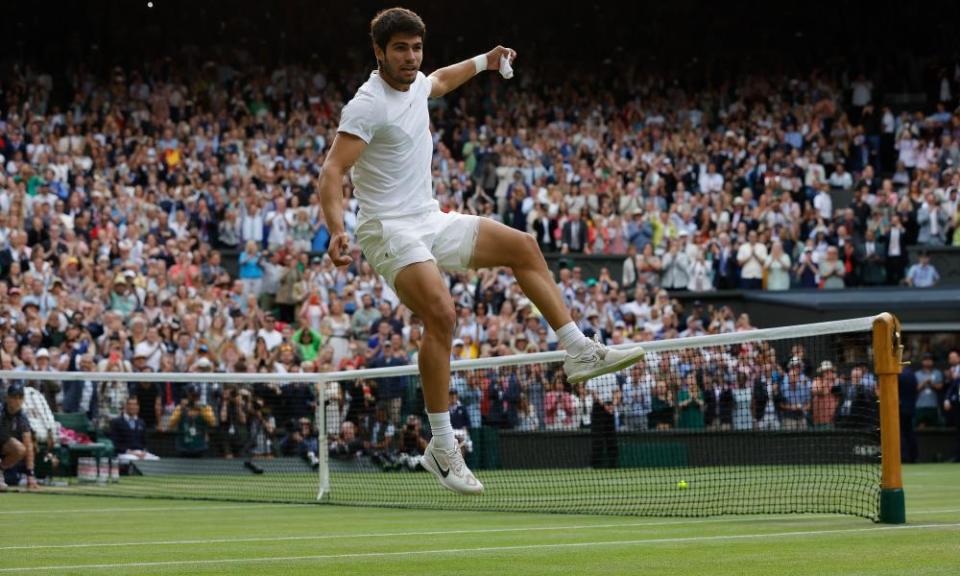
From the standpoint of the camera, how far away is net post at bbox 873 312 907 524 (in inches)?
456

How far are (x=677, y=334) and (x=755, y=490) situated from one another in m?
11.8

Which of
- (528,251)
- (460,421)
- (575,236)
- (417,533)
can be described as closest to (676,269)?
(575,236)

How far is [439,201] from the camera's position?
31.1 metres

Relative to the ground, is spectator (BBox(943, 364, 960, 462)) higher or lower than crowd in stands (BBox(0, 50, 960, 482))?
lower

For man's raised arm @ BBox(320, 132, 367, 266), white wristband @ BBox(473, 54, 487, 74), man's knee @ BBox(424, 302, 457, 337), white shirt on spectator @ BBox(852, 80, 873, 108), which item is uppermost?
white shirt on spectator @ BBox(852, 80, 873, 108)

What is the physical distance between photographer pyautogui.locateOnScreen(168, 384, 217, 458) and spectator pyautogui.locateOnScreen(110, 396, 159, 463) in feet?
1.50

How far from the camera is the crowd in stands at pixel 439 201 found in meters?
19.8

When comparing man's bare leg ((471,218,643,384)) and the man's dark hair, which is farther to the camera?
man's bare leg ((471,218,643,384))

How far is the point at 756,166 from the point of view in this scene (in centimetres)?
3397

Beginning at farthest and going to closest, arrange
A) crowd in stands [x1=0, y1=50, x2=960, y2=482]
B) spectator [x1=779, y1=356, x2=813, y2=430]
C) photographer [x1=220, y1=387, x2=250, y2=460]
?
crowd in stands [x1=0, y1=50, x2=960, y2=482] < photographer [x1=220, y1=387, x2=250, y2=460] < spectator [x1=779, y1=356, x2=813, y2=430]

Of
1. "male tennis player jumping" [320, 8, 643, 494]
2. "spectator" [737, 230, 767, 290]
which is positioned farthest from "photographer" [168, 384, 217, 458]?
"spectator" [737, 230, 767, 290]

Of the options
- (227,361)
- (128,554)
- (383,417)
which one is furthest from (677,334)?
(128,554)

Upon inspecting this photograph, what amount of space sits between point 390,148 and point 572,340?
168cm

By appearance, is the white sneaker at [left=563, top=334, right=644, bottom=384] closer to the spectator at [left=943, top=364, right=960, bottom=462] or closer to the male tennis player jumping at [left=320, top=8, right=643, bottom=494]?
the male tennis player jumping at [left=320, top=8, right=643, bottom=494]
